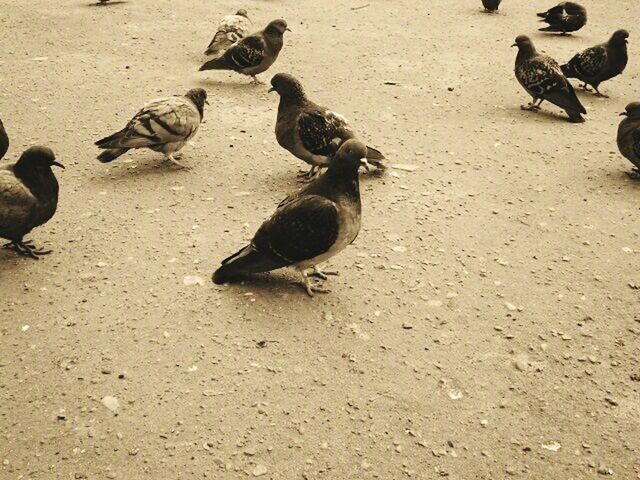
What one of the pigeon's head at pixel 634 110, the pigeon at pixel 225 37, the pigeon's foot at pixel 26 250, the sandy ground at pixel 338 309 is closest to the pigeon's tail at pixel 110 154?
the sandy ground at pixel 338 309

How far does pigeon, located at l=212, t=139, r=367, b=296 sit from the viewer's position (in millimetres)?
3740

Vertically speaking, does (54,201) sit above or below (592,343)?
above

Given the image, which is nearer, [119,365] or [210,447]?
[210,447]

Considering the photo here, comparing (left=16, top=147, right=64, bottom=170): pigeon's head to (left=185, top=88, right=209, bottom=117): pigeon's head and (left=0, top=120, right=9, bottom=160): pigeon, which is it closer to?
(left=0, top=120, right=9, bottom=160): pigeon

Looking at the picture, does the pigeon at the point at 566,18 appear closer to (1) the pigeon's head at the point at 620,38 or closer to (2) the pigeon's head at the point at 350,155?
(1) the pigeon's head at the point at 620,38

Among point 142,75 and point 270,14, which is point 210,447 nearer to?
point 142,75

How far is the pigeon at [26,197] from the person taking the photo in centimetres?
411

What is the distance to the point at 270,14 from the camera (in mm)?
10812

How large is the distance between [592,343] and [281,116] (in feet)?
11.0

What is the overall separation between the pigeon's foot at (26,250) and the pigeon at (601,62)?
6.96 m

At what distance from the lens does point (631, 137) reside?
5852 mm

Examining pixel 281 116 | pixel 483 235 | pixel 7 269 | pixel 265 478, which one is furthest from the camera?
pixel 281 116

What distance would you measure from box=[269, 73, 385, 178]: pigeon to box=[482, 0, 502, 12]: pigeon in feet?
23.5

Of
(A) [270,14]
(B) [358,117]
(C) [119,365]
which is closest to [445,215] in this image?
(B) [358,117]
